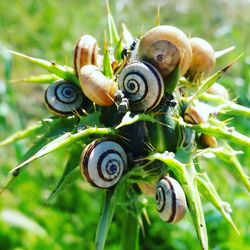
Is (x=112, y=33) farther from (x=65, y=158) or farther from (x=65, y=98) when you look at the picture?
(x=65, y=158)

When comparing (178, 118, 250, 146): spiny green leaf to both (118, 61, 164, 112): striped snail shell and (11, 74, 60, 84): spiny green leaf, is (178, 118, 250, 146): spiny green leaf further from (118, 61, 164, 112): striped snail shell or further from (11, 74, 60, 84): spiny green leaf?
(11, 74, 60, 84): spiny green leaf

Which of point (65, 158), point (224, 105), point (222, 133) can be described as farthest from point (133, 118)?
point (65, 158)

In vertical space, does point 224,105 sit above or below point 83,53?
below

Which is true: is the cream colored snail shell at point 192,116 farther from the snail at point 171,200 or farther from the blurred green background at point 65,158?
the blurred green background at point 65,158

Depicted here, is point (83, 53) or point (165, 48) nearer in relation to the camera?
point (165, 48)

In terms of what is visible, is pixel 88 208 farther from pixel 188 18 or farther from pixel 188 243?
pixel 188 18

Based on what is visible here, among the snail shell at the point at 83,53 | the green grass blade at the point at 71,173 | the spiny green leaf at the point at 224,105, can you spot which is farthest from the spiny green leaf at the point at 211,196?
the snail shell at the point at 83,53

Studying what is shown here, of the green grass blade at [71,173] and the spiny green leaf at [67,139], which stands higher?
the spiny green leaf at [67,139]

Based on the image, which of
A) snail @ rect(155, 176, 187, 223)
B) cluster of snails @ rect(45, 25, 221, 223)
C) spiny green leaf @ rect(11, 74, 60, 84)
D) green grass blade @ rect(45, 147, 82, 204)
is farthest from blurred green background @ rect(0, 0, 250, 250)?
snail @ rect(155, 176, 187, 223)

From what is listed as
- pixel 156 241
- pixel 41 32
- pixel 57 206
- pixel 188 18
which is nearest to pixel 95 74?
pixel 156 241
